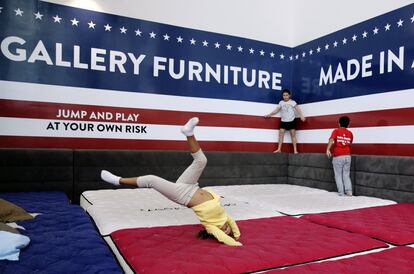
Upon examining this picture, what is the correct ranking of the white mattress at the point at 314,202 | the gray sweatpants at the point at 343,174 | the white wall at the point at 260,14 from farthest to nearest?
the white wall at the point at 260,14
the gray sweatpants at the point at 343,174
the white mattress at the point at 314,202

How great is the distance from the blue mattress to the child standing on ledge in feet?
12.1

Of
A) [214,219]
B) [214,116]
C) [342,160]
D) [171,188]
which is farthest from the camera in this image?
[214,116]

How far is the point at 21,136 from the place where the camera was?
13.8ft

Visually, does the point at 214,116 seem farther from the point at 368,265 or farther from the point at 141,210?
the point at 368,265

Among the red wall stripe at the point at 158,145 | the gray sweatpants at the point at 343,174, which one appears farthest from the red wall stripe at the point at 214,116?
the gray sweatpants at the point at 343,174

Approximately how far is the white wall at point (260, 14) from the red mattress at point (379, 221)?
8.75 ft

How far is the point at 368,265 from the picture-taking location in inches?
72.4

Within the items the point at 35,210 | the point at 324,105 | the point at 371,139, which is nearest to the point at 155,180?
the point at 35,210

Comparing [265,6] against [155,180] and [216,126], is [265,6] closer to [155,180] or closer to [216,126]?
[216,126]

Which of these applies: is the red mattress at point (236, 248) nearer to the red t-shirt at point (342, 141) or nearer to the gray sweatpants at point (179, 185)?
the gray sweatpants at point (179, 185)

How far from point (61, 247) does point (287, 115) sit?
4.40 meters

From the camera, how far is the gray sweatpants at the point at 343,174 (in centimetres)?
435

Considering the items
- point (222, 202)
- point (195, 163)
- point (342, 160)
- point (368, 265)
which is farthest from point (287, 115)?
point (368, 265)

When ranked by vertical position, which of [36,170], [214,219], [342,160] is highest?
[342,160]
